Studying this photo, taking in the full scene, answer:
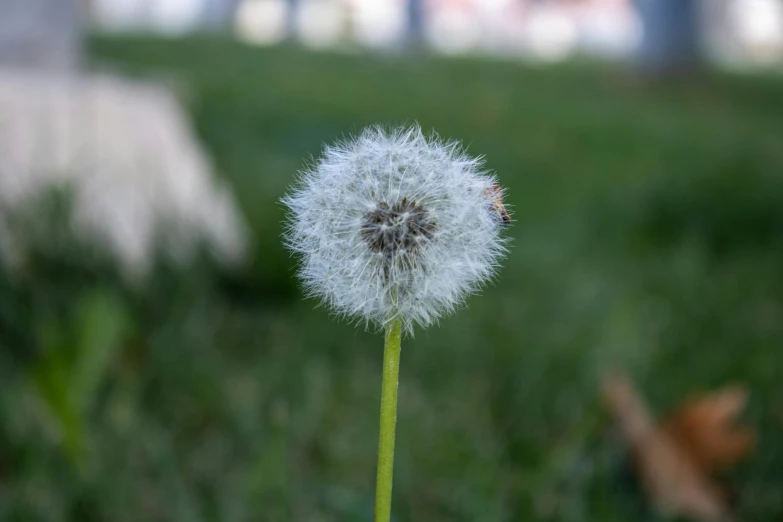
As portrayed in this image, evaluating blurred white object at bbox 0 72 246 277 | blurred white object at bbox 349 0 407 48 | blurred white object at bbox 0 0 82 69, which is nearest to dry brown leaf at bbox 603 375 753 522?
blurred white object at bbox 0 72 246 277

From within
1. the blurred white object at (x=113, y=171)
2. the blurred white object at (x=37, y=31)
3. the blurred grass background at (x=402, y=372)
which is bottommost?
the blurred grass background at (x=402, y=372)

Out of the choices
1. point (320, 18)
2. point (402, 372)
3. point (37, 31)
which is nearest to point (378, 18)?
point (320, 18)

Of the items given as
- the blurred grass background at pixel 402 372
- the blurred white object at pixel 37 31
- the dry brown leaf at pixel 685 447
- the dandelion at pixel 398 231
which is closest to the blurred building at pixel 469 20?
the blurred white object at pixel 37 31

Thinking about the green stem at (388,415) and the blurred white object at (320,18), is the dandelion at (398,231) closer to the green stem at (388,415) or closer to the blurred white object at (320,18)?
the green stem at (388,415)

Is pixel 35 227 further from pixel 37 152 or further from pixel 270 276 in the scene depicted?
pixel 270 276

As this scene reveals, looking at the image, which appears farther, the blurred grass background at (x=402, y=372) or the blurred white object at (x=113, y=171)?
the blurred white object at (x=113, y=171)

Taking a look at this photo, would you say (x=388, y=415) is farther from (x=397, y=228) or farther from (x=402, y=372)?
(x=402, y=372)

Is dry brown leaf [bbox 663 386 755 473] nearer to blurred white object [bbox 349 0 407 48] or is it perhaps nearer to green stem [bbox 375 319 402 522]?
green stem [bbox 375 319 402 522]
